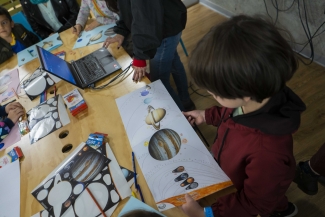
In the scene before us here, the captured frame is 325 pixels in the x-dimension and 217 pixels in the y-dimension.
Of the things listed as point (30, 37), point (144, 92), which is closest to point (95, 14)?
point (30, 37)

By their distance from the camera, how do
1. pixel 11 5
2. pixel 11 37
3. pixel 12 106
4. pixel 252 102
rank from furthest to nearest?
1. pixel 11 5
2. pixel 11 37
3. pixel 12 106
4. pixel 252 102

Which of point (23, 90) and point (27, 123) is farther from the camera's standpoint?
point (23, 90)

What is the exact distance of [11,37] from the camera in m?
1.65

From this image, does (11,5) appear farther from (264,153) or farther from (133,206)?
(264,153)

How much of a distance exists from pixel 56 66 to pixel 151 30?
1.48 ft

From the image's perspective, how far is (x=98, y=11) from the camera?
58.8 inches

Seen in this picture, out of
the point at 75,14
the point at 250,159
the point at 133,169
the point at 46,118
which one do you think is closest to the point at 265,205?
the point at 250,159

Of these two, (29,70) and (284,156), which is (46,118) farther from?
(284,156)

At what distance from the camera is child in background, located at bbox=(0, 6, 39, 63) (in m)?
1.48

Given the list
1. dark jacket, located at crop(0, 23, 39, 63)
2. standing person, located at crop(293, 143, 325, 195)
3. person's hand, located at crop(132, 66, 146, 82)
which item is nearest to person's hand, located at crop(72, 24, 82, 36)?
dark jacket, located at crop(0, 23, 39, 63)

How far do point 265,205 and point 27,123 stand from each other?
3.12ft

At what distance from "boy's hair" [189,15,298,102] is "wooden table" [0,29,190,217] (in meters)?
0.36

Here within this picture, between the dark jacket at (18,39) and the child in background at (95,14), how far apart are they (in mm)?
436

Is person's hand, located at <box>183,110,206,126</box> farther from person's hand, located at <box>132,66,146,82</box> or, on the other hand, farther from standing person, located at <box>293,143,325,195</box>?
standing person, located at <box>293,143,325,195</box>
